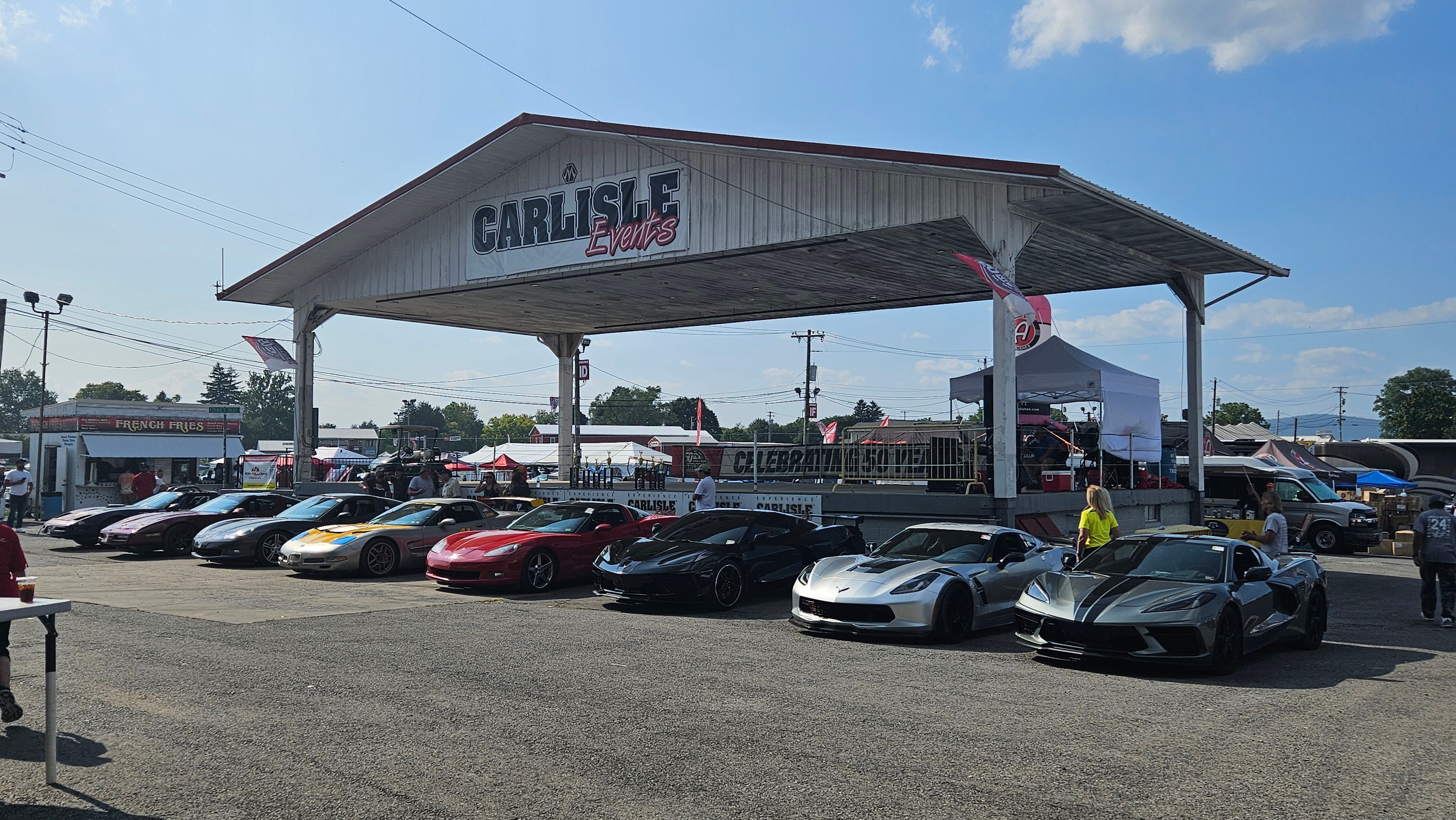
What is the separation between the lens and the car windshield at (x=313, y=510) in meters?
18.0

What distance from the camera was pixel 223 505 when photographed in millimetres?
19875

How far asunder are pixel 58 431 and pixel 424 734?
34.8 meters

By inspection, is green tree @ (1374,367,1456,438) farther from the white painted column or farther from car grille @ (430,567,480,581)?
car grille @ (430,567,480,581)

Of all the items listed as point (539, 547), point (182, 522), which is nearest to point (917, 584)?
point (539, 547)

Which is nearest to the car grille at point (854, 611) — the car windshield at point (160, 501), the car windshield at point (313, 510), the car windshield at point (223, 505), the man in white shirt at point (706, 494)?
the man in white shirt at point (706, 494)

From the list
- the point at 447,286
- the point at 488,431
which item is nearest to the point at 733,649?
the point at 447,286

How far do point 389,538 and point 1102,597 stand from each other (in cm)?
1115

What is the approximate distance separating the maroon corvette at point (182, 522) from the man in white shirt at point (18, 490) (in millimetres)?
6071

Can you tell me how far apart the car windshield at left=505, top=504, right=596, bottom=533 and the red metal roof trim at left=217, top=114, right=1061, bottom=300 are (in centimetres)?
Result: 705

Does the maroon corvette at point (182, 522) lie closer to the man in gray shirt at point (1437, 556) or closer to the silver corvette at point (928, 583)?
the silver corvette at point (928, 583)

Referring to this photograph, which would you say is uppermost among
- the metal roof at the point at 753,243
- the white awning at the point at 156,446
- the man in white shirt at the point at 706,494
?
the metal roof at the point at 753,243

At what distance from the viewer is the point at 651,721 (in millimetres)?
6184

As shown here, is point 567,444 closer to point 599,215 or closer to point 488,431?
point 599,215

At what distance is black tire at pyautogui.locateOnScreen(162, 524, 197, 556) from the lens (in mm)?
18688
